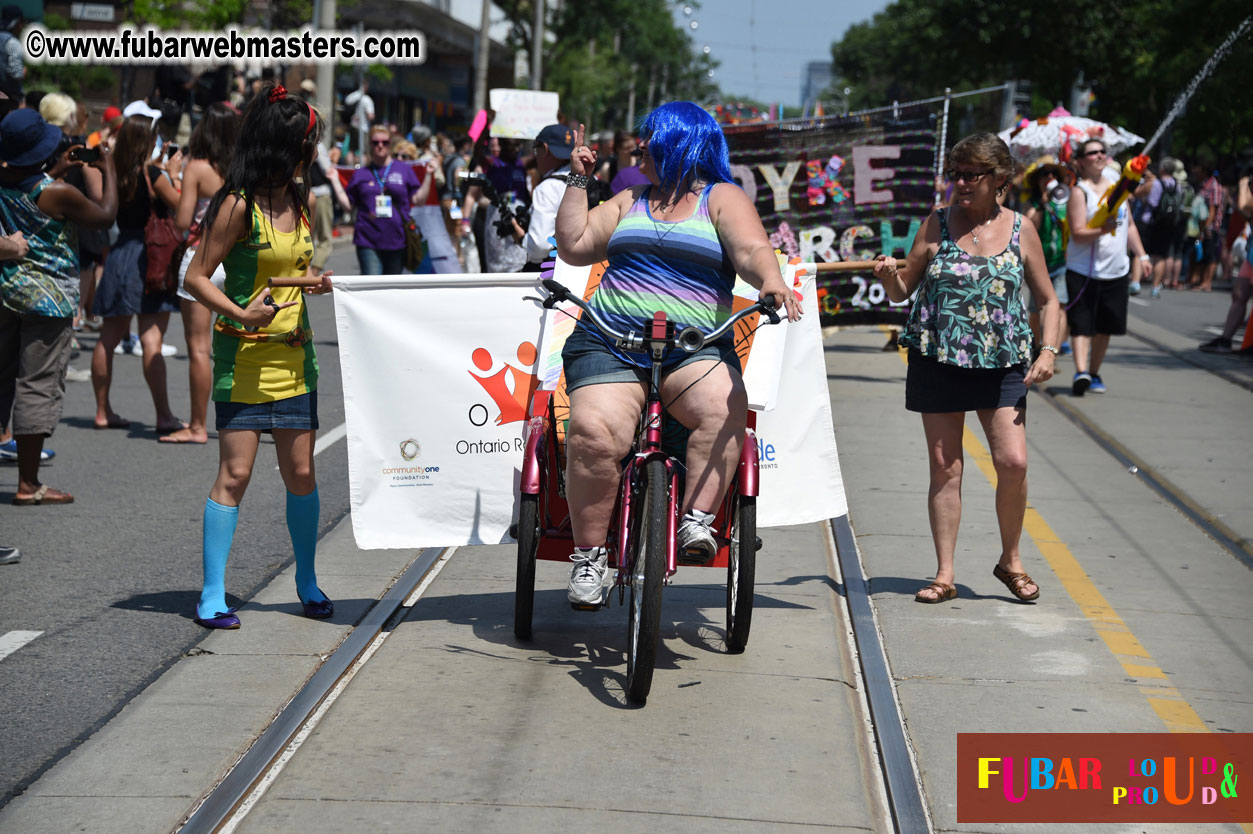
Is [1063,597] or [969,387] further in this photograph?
[1063,597]

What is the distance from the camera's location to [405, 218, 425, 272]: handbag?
12.9 m

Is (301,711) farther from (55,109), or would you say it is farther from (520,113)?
(520,113)

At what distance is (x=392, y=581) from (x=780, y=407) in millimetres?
1693

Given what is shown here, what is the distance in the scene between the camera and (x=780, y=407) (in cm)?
575

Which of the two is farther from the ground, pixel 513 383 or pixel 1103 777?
pixel 513 383

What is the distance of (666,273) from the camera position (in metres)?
4.84

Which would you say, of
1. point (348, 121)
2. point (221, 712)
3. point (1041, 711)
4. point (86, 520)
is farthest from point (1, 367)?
point (348, 121)

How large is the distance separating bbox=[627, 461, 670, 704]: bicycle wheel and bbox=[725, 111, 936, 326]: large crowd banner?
25.6 feet

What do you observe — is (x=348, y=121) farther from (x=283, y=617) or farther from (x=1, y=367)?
(x=283, y=617)

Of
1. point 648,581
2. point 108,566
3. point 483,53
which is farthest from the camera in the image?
point 483,53

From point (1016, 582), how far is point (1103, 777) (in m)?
1.86

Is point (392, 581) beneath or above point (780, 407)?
beneath

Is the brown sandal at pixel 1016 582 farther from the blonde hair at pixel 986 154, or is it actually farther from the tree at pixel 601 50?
the tree at pixel 601 50

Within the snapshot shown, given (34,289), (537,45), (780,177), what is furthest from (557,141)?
(537,45)
